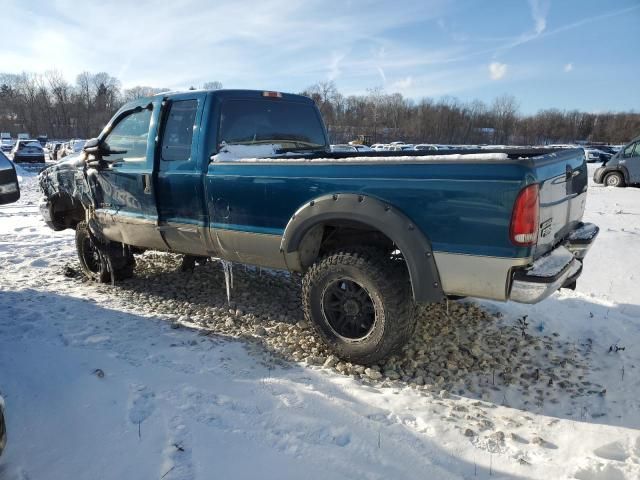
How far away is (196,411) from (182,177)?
2.24 m

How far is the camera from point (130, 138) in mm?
4926

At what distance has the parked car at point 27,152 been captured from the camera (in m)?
27.7

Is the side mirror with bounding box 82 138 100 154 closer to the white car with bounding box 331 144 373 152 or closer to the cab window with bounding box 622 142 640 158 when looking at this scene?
the white car with bounding box 331 144 373 152

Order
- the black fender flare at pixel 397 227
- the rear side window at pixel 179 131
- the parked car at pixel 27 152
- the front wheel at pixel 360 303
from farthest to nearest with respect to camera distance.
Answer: the parked car at pixel 27 152, the rear side window at pixel 179 131, the front wheel at pixel 360 303, the black fender flare at pixel 397 227

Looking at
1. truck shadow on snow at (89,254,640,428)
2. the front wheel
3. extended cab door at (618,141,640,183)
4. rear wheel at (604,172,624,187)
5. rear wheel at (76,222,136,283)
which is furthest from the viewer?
rear wheel at (604,172,624,187)

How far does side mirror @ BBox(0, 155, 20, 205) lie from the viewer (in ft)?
12.7

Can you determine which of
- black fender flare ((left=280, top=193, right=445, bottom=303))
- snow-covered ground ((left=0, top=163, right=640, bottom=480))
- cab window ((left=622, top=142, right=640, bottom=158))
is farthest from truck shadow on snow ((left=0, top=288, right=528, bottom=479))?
cab window ((left=622, top=142, right=640, bottom=158))

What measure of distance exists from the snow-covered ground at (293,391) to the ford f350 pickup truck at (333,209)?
54cm

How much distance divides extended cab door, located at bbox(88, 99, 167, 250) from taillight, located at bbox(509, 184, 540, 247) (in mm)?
3331

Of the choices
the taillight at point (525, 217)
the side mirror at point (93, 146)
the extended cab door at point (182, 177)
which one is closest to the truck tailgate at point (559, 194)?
the taillight at point (525, 217)

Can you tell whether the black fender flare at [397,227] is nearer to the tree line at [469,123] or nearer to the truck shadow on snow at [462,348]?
the truck shadow on snow at [462,348]

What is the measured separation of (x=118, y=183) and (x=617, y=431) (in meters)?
4.82

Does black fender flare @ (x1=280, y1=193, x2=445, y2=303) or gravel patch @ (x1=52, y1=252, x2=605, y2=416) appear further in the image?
gravel patch @ (x1=52, y1=252, x2=605, y2=416)

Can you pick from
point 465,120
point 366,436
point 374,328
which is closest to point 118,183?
point 374,328
